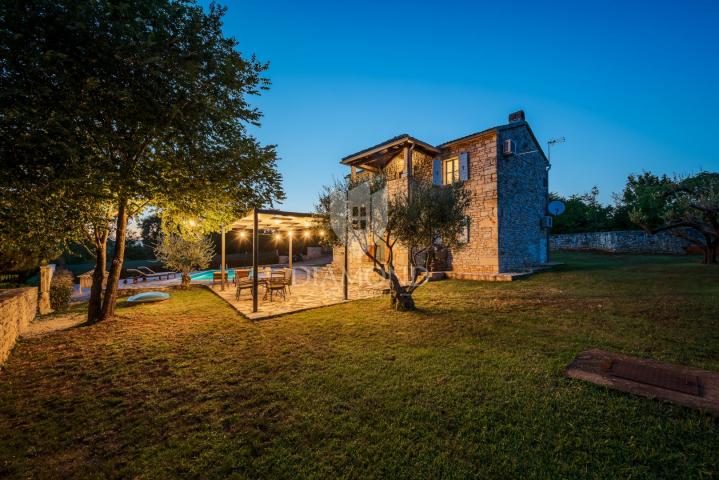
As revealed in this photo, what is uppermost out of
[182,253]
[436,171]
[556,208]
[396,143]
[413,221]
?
[396,143]

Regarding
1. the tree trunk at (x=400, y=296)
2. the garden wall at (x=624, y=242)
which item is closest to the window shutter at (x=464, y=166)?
the tree trunk at (x=400, y=296)

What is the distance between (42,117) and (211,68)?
3.06 meters

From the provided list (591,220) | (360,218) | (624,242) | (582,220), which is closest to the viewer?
(360,218)

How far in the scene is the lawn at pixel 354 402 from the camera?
224 centimetres

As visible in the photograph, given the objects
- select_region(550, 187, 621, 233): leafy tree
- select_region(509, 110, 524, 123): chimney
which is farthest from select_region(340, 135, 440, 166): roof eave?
select_region(550, 187, 621, 233): leafy tree

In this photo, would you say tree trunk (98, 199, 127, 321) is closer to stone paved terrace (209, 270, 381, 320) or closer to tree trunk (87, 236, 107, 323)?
tree trunk (87, 236, 107, 323)

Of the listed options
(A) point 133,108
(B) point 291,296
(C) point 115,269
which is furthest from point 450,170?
(C) point 115,269

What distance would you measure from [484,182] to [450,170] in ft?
6.58

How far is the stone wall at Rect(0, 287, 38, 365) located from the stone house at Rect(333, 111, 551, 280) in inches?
380

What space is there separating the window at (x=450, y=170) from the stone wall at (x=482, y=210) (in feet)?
2.31

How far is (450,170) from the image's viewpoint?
560 inches

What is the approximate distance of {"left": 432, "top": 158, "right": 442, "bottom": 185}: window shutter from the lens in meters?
13.6

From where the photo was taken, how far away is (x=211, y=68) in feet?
20.1

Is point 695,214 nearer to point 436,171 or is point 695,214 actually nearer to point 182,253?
point 436,171
